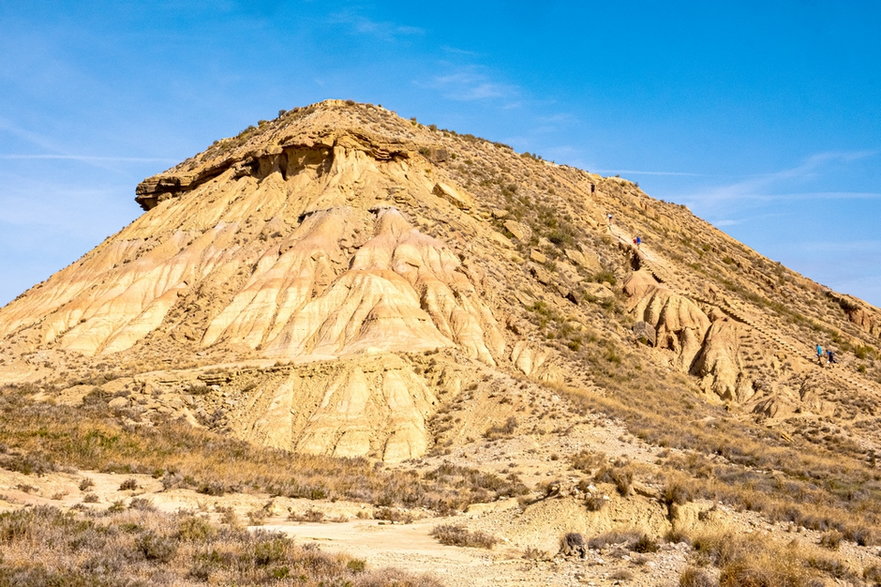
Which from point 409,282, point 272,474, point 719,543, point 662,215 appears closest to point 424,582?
point 719,543

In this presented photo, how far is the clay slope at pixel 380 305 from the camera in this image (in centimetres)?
2914

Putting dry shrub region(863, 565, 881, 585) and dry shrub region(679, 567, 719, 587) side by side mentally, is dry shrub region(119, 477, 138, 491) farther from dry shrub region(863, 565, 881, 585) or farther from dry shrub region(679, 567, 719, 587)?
dry shrub region(863, 565, 881, 585)

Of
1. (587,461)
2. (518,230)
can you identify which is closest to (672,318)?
(518,230)

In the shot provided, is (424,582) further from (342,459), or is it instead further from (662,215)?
(662,215)

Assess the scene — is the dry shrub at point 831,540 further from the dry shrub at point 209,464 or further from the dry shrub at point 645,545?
the dry shrub at point 209,464

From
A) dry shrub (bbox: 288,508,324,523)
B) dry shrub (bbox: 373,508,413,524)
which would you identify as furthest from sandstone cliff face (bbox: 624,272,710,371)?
dry shrub (bbox: 288,508,324,523)

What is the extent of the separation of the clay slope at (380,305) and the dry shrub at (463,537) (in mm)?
11153

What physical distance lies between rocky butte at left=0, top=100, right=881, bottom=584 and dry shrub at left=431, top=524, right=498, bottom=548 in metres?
0.48

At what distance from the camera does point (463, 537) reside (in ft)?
46.6

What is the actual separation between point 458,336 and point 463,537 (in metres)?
19.8

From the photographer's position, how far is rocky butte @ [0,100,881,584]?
81.1 ft

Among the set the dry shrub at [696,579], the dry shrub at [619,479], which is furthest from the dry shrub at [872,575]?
the dry shrub at [619,479]

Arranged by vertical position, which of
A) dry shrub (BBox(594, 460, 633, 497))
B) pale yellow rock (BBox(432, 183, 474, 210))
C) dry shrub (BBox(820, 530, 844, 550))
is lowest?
dry shrub (BBox(820, 530, 844, 550))

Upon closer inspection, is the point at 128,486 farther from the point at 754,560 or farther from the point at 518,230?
the point at 518,230
